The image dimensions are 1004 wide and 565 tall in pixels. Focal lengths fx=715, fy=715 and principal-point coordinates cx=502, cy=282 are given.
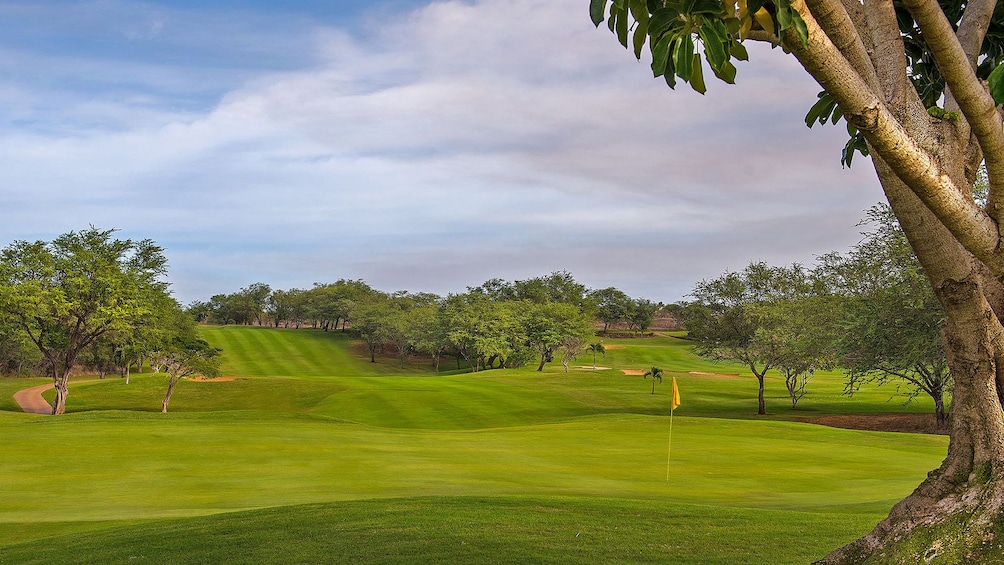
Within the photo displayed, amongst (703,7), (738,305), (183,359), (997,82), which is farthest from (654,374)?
(997,82)

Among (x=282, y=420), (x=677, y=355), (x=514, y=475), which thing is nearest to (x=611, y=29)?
(x=514, y=475)

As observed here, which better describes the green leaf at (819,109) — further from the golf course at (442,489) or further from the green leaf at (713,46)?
the golf course at (442,489)

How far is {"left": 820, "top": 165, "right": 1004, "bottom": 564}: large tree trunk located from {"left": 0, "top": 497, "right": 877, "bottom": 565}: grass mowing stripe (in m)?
2.76

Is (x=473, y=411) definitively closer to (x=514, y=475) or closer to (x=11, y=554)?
(x=514, y=475)

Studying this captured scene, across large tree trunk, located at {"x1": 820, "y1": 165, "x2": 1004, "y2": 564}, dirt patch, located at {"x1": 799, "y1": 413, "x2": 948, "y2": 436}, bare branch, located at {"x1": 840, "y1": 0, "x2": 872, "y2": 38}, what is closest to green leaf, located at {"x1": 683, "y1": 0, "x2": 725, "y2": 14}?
bare branch, located at {"x1": 840, "y1": 0, "x2": 872, "y2": 38}

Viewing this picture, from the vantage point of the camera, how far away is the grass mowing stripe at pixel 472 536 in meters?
7.64

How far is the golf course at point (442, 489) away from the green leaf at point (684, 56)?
228 inches

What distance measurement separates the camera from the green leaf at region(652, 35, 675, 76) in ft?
9.97

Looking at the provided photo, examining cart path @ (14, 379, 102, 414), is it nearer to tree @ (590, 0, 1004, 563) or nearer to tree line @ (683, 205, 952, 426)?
tree line @ (683, 205, 952, 426)

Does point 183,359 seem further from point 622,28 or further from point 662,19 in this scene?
point 662,19

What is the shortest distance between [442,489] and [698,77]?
11.2 meters

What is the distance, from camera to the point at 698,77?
10.8 ft

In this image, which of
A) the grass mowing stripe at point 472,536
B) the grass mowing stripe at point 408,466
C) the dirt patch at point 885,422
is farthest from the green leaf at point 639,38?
the dirt patch at point 885,422

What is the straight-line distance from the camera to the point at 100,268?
3762 cm
